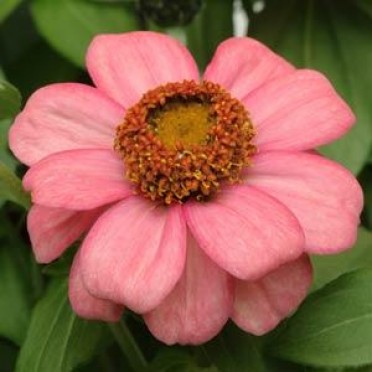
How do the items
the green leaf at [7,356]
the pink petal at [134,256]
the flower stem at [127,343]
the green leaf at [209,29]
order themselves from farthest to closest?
the green leaf at [209,29]
the green leaf at [7,356]
the flower stem at [127,343]
the pink petal at [134,256]

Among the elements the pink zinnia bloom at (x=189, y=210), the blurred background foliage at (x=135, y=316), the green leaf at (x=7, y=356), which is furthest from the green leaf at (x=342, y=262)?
the green leaf at (x=7, y=356)

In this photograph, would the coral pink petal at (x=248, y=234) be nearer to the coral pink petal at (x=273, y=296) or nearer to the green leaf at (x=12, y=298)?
the coral pink petal at (x=273, y=296)

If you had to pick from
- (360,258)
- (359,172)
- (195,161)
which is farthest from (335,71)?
(195,161)

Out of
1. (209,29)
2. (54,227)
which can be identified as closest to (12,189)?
(54,227)

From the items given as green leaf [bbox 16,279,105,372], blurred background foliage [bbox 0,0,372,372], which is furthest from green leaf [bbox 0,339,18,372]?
green leaf [bbox 16,279,105,372]

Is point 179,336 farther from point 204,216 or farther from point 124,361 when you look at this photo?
point 124,361

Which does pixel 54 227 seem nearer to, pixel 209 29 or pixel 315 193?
pixel 315 193
